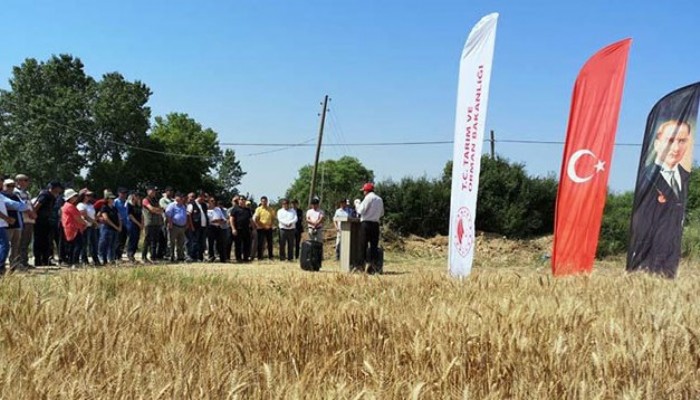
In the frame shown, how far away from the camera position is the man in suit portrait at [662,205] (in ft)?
31.9

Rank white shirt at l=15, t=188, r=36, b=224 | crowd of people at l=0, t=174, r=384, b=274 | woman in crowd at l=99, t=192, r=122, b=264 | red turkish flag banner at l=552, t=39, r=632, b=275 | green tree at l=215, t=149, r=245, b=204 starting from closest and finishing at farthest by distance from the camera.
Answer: red turkish flag banner at l=552, t=39, r=632, b=275
white shirt at l=15, t=188, r=36, b=224
crowd of people at l=0, t=174, r=384, b=274
woman in crowd at l=99, t=192, r=122, b=264
green tree at l=215, t=149, r=245, b=204

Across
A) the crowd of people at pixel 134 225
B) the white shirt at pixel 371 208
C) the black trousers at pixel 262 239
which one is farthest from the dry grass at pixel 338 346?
the black trousers at pixel 262 239

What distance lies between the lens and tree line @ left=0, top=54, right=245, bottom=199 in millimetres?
55625

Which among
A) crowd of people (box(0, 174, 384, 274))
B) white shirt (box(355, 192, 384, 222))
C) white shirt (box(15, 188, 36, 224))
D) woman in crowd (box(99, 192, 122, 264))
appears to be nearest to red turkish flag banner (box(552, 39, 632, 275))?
white shirt (box(355, 192, 384, 222))

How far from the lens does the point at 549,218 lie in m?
30.1

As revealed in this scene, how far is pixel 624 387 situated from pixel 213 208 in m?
15.1

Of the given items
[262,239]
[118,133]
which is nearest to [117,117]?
[118,133]

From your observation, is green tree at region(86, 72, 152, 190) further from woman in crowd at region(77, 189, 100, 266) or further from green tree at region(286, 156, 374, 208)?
woman in crowd at region(77, 189, 100, 266)

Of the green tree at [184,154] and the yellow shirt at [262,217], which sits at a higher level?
the green tree at [184,154]

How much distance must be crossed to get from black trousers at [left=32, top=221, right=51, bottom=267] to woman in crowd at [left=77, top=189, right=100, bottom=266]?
729 mm

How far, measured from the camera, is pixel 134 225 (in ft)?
48.9

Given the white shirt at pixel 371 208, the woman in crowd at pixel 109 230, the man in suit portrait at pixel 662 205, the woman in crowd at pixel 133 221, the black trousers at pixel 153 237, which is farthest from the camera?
the black trousers at pixel 153 237

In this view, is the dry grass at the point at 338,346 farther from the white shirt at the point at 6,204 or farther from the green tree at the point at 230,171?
the green tree at the point at 230,171

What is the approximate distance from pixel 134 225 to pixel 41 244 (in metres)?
2.39
